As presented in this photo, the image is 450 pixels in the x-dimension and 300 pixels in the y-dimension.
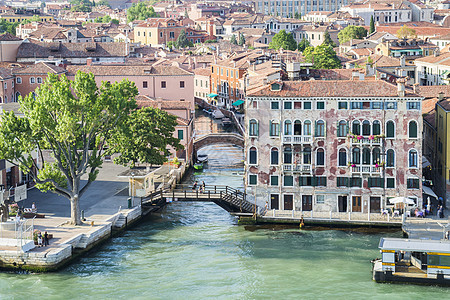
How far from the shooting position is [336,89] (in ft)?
149

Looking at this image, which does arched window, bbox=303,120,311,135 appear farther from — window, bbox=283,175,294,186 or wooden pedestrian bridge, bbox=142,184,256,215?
wooden pedestrian bridge, bbox=142,184,256,215

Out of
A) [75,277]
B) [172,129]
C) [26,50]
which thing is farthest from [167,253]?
[26,50]

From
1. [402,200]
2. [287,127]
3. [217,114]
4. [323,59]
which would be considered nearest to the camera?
[402,200]

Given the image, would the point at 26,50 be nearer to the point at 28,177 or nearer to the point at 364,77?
the point at 28,177

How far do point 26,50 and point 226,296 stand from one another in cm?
6175

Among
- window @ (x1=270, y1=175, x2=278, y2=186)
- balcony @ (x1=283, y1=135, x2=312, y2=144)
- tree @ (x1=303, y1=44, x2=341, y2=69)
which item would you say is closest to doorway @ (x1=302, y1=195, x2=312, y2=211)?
window @ (x1=270, y1=175, x2=278, y2=186)

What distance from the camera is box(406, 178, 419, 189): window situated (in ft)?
147

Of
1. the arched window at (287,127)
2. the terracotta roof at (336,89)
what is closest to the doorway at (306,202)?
the arched window at (287,127)

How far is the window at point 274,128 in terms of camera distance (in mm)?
45772

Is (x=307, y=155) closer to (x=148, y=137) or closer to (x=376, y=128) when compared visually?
(x=376, y=128)

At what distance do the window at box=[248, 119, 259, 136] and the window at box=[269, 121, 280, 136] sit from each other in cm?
75

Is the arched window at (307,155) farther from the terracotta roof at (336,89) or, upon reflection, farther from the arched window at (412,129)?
the arched window at (412,129)

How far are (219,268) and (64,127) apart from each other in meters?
10.2

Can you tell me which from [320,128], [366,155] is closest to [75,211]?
[320,128]
